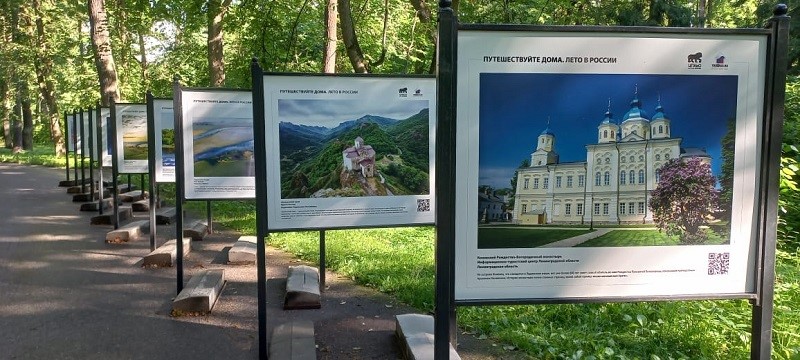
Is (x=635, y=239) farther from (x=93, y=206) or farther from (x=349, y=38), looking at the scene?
(x=93, y=206)

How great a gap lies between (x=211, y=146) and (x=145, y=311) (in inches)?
75.0

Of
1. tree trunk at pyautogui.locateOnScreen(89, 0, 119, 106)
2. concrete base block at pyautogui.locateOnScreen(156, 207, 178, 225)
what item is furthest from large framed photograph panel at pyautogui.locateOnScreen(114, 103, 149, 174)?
tree trunk at pyautogui.locateOnScreen(89, 0, 119, 106)

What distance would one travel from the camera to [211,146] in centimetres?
717

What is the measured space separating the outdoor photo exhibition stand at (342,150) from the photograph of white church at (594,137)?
89.8 inches

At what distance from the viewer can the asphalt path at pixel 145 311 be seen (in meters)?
5.08

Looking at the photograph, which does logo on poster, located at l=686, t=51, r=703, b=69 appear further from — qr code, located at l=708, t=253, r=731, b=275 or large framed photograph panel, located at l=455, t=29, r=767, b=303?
qr code, located at l=708, t=253, r=731, b=275

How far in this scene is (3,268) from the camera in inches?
331

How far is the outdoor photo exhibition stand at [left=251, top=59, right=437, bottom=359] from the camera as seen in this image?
508 centimetres

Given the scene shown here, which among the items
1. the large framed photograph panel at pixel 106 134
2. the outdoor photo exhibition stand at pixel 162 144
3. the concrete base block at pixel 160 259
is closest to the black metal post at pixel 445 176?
the concrete base block at pixel 160 259

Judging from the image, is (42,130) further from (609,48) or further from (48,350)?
(609,48)

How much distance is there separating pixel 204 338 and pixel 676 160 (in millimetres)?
4000

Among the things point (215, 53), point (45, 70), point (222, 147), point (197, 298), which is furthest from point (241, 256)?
point (45, 70)

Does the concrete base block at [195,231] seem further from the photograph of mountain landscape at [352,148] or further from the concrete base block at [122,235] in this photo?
the photograph of mountain landscape at [352,148]

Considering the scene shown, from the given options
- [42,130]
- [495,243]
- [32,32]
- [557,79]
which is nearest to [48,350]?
[495,243]
